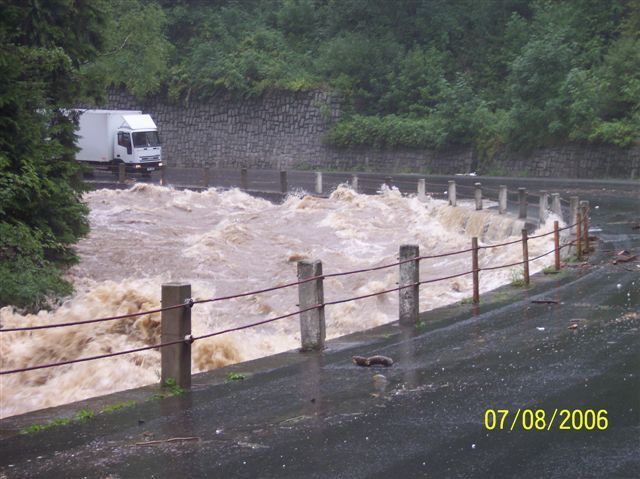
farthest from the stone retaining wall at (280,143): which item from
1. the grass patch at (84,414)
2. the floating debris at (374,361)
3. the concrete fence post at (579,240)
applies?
the grass patch at (84,414)

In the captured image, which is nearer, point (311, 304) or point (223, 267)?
point (311, 304)

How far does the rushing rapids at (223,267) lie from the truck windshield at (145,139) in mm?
8498

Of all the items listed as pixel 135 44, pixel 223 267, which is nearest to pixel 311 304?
pixel 223 267

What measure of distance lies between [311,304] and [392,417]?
3130 mm

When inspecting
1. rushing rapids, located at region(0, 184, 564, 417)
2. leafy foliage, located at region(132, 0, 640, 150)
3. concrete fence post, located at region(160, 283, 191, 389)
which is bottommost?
rushing rapids, located at region(0, 184, 564, 417)

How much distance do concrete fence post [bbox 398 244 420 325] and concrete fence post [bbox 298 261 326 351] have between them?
194 cm

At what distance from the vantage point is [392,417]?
7941 mm

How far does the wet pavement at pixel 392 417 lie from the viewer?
6.72 m

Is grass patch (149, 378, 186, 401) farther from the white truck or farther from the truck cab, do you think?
the white truck

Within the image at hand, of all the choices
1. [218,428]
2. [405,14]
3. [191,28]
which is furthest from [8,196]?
[191,28]

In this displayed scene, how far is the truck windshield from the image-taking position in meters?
46.3

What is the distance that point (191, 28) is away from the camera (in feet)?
219
